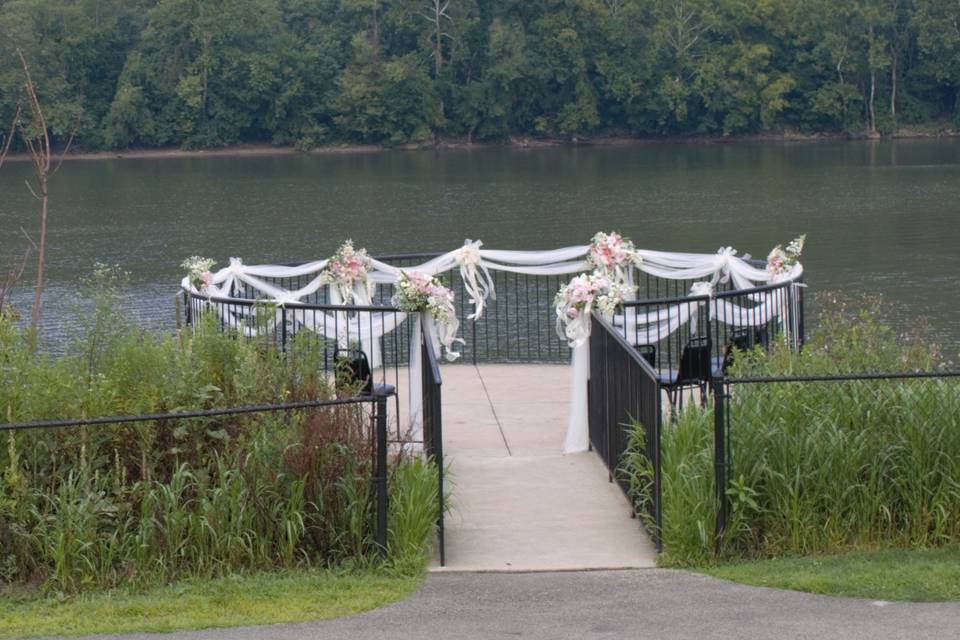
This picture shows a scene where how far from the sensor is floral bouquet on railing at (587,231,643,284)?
1382cm

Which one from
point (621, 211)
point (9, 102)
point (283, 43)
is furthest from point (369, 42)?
point (621, 211)

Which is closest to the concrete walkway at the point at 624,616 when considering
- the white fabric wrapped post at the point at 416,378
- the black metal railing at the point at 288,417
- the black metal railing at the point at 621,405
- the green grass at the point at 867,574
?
the green grass at the point at 867,574

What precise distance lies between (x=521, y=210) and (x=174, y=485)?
43.4m

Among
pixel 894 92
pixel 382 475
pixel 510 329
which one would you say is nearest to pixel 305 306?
pixel 382 475

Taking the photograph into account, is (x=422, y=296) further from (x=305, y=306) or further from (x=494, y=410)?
(x=494, y=410)

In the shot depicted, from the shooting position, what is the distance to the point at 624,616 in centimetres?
703

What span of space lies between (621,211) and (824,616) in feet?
143

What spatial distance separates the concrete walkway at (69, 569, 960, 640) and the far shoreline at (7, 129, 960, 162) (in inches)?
3109

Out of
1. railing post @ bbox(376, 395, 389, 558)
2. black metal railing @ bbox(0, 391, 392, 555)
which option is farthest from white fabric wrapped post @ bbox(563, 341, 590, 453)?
railing post @ bbox(376, 395, 389, 558)

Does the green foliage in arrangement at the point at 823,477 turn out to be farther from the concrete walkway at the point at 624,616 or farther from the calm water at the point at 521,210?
the calm water at the point at 521,210

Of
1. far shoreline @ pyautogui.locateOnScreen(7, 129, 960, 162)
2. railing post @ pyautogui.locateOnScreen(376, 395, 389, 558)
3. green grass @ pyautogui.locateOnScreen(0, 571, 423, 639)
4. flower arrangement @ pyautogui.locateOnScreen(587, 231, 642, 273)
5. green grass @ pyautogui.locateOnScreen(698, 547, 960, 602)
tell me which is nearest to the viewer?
green grass @ pyautogui.locateOnScreen(0, 571, 423, 639)

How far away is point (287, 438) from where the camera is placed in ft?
27.0

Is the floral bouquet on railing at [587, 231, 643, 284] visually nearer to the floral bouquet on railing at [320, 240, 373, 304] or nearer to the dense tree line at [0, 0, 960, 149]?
the floral bouquet on railing at [320, 240, 373, 304]

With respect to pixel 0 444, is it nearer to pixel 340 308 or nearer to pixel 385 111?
pixel 340 308
